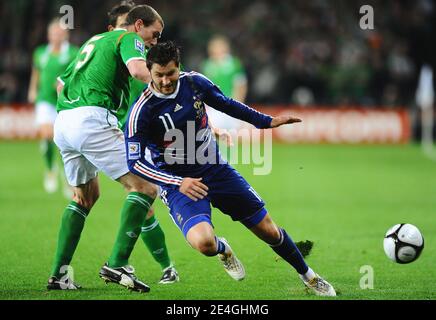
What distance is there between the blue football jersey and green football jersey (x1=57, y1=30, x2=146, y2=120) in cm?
58

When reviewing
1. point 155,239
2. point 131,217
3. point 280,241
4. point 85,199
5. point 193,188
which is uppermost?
point 193,188

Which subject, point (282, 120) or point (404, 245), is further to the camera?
point (404, 245)

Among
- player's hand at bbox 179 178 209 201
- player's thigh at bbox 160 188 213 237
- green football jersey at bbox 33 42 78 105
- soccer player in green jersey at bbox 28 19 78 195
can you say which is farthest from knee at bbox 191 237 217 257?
green football jersey at bbox 33 42 78 105

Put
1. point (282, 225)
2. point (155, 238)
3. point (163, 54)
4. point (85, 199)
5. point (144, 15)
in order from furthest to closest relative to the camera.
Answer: point (282, 225) → point (155, 238) → point (85, 199) → point (144, 15) → point (163, 54)

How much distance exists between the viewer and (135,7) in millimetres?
6938

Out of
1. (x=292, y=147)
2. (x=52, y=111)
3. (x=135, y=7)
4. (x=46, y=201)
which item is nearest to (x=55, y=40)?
(x=52, y=111)

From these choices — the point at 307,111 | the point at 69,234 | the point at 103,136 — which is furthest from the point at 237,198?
the point at 307,111

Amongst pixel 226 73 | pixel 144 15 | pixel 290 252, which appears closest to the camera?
pixel 290 252

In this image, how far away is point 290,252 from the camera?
6.55 meters

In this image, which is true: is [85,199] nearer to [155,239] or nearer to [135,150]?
[155,239]

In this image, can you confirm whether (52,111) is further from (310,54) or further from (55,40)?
(310,54)

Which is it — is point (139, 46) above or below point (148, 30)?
below

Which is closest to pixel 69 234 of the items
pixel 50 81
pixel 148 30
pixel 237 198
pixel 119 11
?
pixel 237 198

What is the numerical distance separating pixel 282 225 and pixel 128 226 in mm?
4022
